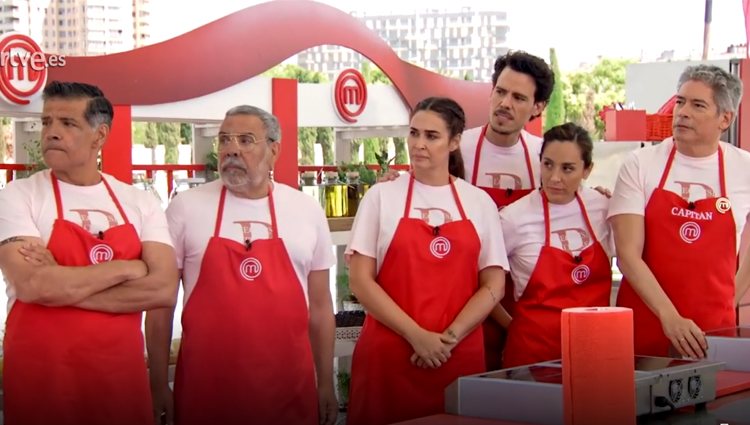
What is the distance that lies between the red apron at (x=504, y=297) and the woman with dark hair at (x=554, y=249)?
17 cm

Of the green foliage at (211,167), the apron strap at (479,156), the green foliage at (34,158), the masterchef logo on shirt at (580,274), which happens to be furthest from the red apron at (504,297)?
the green foliage at (211,167)

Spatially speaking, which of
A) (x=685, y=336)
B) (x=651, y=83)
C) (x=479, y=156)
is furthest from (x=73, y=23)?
(x=685, y=336)

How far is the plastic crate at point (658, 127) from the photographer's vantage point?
6.19 metres

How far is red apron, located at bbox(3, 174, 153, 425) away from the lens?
2605mm

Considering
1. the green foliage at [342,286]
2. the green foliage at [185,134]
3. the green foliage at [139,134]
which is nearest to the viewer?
the green foliage at [342,286]

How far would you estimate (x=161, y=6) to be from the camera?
27.7 meters

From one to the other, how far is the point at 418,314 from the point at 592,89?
120 feet

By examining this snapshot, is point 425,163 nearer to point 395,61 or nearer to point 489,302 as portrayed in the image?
point 489,302

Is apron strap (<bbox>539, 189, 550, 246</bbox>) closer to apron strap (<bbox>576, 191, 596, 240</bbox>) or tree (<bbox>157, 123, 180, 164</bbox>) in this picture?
apron strap (<bbox>576, 191, 596, 240</bbox>)

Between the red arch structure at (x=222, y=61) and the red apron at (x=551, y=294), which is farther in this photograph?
the red arch structure at (x=222, y=61)

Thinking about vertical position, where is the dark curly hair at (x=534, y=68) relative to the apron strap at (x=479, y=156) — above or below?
above

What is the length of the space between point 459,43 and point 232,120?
157 feet

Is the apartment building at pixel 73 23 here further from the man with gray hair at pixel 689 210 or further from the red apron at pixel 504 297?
the man with gray hair at pixel 689 210

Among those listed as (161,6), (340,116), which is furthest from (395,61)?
(161,6)
